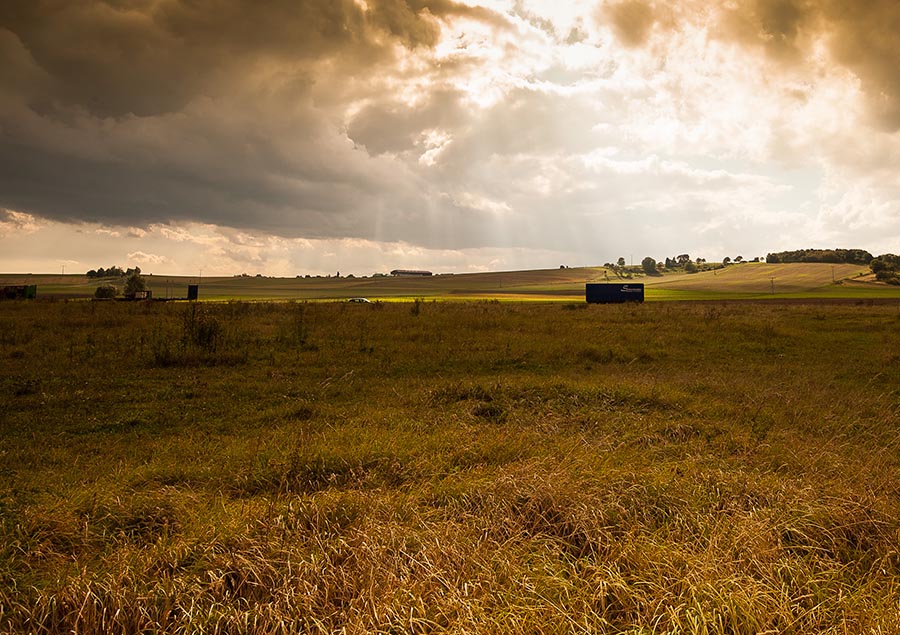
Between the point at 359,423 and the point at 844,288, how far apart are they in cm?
11727

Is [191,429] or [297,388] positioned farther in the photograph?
[297,388]

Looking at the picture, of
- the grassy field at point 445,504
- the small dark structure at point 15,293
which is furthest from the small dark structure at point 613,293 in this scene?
the small dark structure at point 15,293

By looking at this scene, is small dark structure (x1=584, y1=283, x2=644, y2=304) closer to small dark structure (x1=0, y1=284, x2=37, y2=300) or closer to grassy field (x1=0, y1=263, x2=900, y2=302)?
grassy field (x1=0, y1=263, x2=900, y2=302)

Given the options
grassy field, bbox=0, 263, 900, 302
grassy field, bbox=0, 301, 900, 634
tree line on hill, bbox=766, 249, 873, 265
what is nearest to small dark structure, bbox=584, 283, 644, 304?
grassy field, bbox=0, 263, 900, 302

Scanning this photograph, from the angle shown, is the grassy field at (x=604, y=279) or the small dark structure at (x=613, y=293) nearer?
the small dark structure at (x=613, y=293)

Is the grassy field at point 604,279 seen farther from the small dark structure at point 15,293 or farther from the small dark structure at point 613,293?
the small dark structure at point 15,293

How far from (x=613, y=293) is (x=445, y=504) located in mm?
70069

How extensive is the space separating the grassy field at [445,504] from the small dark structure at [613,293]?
193 feet

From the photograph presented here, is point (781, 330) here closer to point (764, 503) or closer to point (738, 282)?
point (764, 503)

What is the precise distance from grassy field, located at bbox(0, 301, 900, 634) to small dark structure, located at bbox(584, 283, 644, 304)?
58828 mm

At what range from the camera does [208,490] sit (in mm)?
5504

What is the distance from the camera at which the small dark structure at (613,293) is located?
6956 cm

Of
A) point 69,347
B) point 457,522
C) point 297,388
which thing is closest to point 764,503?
point 457,522

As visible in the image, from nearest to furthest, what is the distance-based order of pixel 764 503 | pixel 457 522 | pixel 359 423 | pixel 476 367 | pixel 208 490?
pixel 457 522 < pixel 764 503 < pixel 208 490 < pixel 359 423 < pixel 476 367
